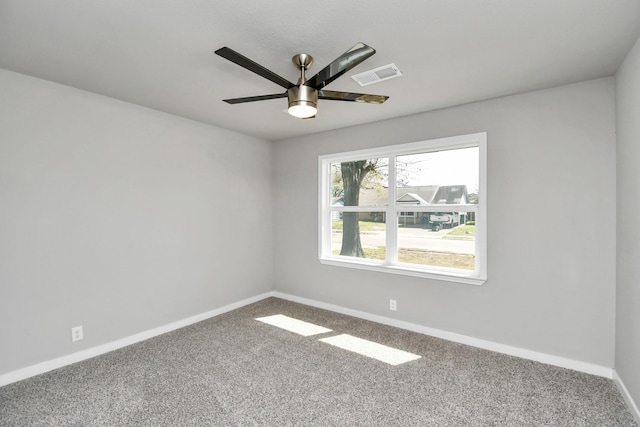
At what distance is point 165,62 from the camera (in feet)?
7.26

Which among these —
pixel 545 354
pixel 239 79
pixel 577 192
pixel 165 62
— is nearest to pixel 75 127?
pixel 165 62

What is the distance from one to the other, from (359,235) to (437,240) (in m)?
1.03

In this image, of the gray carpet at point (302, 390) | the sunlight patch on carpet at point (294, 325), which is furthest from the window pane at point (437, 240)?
the sunlight patch on carpet at point (294, 325)

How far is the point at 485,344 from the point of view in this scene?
2.97 metres

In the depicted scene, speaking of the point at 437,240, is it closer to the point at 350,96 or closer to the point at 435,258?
the point at 435,258

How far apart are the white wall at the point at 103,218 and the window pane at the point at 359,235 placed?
1.37 m

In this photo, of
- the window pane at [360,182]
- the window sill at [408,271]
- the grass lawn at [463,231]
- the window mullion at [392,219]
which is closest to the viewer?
the window sill at [408,271]

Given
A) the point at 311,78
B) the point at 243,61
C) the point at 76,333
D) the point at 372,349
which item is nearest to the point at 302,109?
the point at 311,78

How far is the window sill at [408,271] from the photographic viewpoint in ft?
10.0

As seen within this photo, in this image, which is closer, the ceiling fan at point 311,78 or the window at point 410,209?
the ceiling fan at point 311,78

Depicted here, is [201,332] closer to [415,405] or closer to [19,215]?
[19,215]

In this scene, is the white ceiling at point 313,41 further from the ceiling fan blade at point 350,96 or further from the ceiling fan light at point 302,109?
the ceiling fan light at point 302,109

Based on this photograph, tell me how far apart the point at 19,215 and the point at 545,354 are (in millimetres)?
4534

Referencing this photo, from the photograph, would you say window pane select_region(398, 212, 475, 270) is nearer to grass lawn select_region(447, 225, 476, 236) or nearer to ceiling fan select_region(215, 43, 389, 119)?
grass lawn select_region(447, 225, 476, 236)
